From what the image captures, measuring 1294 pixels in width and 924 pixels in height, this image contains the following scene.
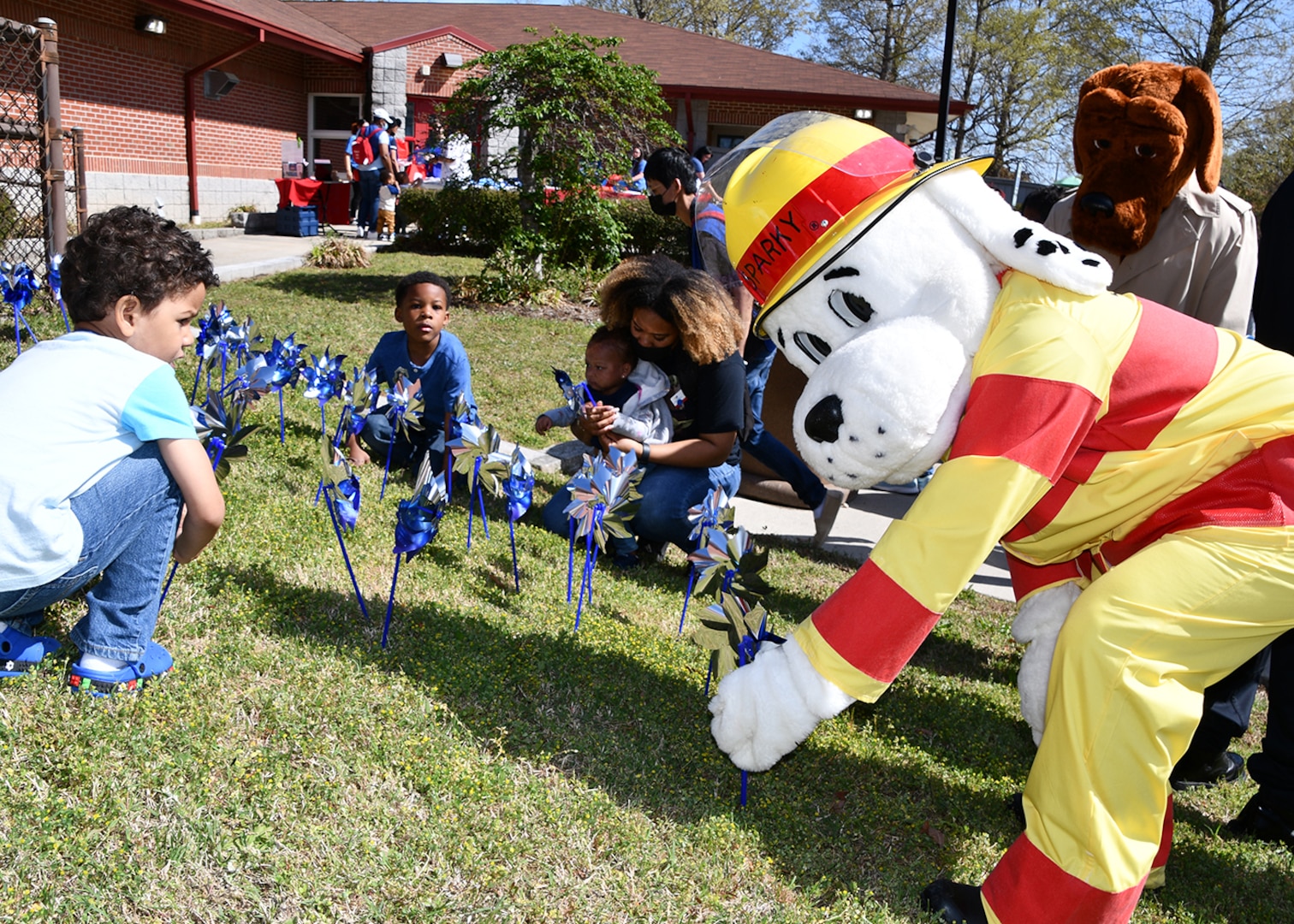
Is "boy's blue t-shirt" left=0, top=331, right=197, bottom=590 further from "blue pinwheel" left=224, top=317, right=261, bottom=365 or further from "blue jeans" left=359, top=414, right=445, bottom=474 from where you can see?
"blue jeans" left=359, top=414, right=445, bottom=474

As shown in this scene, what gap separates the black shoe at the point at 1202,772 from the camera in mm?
→ 3281

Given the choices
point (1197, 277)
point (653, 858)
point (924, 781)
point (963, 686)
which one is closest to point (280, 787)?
point (653, 858)

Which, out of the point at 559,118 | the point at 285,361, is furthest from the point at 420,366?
the point at 559,118

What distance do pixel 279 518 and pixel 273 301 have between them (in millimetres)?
6126

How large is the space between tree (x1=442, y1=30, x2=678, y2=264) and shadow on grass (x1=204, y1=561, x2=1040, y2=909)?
848 centimetres

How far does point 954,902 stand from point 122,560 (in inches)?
90.6

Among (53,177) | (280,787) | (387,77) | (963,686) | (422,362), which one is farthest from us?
(387,77)

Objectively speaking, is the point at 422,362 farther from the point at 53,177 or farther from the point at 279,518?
the point at 53,177

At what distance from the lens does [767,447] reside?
5.26 m

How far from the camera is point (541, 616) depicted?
3.59 meters

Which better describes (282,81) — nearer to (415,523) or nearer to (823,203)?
(415,523)

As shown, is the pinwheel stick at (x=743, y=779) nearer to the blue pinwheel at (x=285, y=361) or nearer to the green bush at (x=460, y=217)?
the blue pinwheel at (x=285, y=361)

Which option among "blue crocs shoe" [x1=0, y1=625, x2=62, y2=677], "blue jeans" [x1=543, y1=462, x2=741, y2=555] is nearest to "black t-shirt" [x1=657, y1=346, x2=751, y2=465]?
"blue jeans" [x1=543, y1=462, x2=741, y2=555]

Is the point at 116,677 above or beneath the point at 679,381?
beneath
